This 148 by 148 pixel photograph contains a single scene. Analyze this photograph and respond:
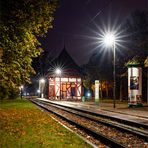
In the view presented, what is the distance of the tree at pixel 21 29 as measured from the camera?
14480 millimetres

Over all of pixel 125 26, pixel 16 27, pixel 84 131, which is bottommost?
pixel 84 131

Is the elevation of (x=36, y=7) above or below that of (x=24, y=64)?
above

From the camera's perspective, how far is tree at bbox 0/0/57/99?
47.5ft

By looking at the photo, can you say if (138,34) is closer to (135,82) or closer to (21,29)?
(135,82)

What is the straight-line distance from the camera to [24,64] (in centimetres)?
1986

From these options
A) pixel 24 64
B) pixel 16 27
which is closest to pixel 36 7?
pixel 16 27

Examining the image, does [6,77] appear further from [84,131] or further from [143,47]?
[143,47]

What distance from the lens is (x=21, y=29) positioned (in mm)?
15688

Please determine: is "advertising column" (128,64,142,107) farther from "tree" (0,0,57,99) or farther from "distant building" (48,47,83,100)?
"distant building" (48,47,83,100)

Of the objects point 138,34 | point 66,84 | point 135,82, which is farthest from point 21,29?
point 66,84

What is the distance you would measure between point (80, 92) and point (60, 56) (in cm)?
3091

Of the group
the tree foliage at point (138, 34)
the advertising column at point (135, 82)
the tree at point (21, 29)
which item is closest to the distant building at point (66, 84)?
the tree foliage at point (138, 34)

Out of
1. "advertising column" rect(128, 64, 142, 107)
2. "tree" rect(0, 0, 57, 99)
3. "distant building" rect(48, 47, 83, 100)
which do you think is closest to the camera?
"tree" rect(0, 0, 57, 99)

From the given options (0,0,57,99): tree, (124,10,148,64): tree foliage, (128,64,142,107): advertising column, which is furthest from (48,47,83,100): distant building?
(0,0,57,99): tree
